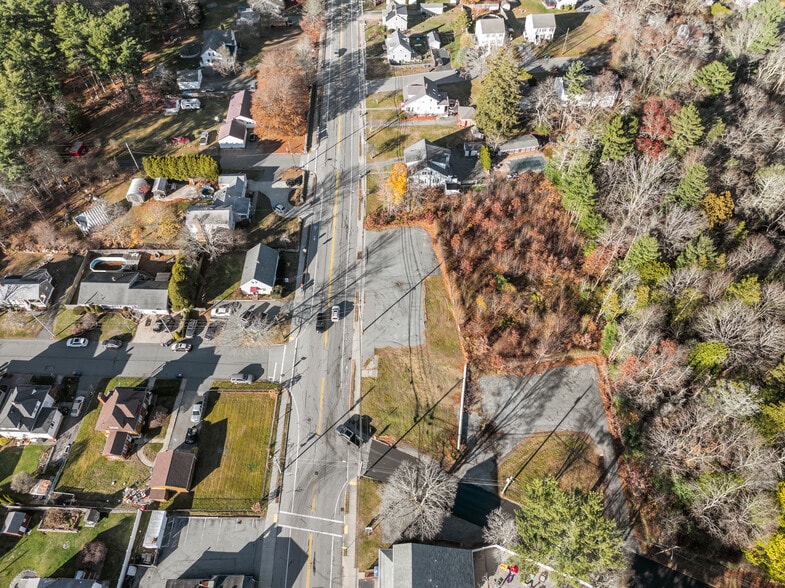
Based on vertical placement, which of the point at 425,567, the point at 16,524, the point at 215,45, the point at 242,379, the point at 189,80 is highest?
the point at 215,45

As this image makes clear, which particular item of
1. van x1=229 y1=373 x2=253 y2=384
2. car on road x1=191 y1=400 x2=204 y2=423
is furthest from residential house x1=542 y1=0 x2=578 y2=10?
car on road x1=191 y1=400 x2=204 y2=423

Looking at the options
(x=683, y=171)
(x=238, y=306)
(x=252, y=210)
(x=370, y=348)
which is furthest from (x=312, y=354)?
(x=683, y=171)

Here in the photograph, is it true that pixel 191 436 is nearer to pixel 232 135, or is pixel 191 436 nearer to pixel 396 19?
pixel 232 135

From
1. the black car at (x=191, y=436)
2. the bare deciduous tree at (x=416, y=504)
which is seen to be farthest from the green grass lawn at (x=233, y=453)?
the bare deciduous tree at (x=416, y=504)

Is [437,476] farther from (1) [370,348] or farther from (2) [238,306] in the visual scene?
(2) [238,306]

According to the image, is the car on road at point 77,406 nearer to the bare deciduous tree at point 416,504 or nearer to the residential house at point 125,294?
the residential house at point 125,294

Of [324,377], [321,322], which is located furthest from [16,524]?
[321,322]

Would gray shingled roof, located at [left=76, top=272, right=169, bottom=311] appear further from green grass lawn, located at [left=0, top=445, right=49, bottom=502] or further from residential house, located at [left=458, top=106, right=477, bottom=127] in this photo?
residential house, located at [left=458, top=106, right=477, bottom=127]
